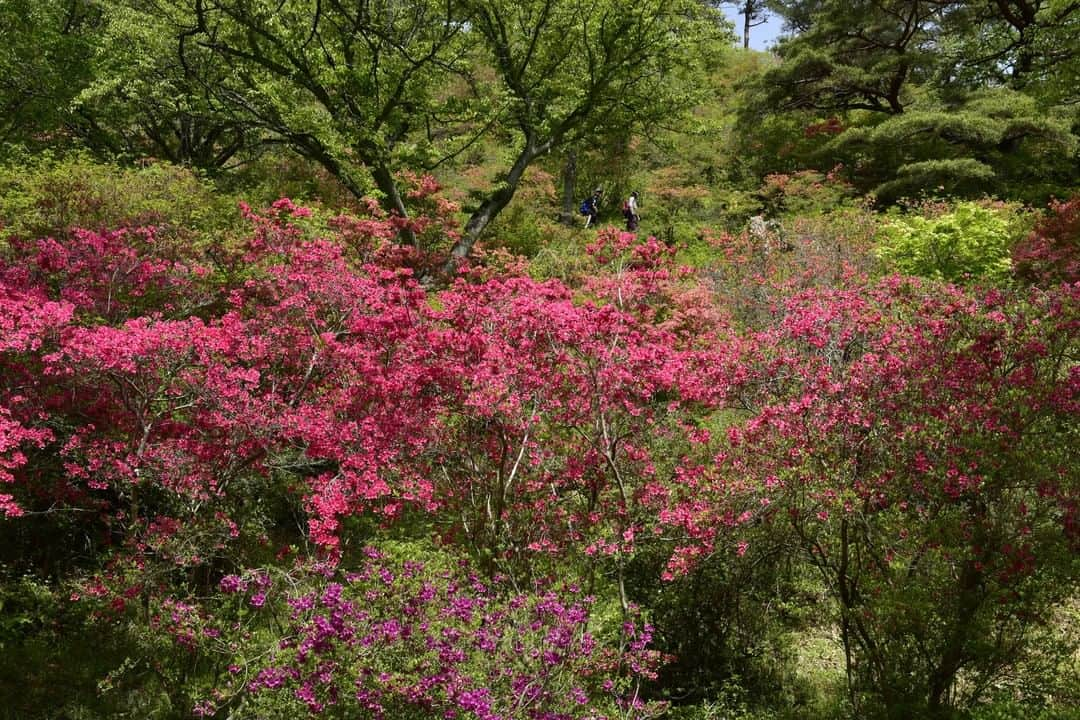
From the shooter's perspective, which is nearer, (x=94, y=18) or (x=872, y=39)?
(x=94, y=18)

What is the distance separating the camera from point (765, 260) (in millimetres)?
12984

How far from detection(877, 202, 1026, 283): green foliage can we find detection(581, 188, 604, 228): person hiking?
8.94 metres

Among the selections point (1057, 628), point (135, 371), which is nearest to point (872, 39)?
point (1057, 628)

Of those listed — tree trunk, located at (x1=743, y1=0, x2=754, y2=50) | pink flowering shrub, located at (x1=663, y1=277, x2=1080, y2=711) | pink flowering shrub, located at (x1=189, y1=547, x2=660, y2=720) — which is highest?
tree trunk, located at (x1=743, y1=0, x2=754, y2=50)

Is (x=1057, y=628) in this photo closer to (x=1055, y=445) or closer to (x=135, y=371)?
(x=1055, y=445)

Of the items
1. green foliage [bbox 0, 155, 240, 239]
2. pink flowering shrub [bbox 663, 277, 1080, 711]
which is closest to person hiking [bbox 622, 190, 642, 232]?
green foliage [bbox 0, 155, 240, 239]

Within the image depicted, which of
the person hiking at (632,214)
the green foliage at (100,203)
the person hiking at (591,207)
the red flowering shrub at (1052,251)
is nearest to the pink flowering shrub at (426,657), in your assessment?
the green foliage at (100,203)

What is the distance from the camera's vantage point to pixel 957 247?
11062 millimetres

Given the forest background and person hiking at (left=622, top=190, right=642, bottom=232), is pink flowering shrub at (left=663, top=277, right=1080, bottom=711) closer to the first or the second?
the forest background

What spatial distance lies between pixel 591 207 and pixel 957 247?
32.9 feet

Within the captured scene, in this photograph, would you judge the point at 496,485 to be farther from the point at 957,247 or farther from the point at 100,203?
the point at 957,247

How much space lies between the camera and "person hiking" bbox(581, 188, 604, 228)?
19000mm

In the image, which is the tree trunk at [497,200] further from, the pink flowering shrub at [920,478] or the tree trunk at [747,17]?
the tree trunk at [747,17]

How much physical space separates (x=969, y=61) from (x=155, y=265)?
17.1m
